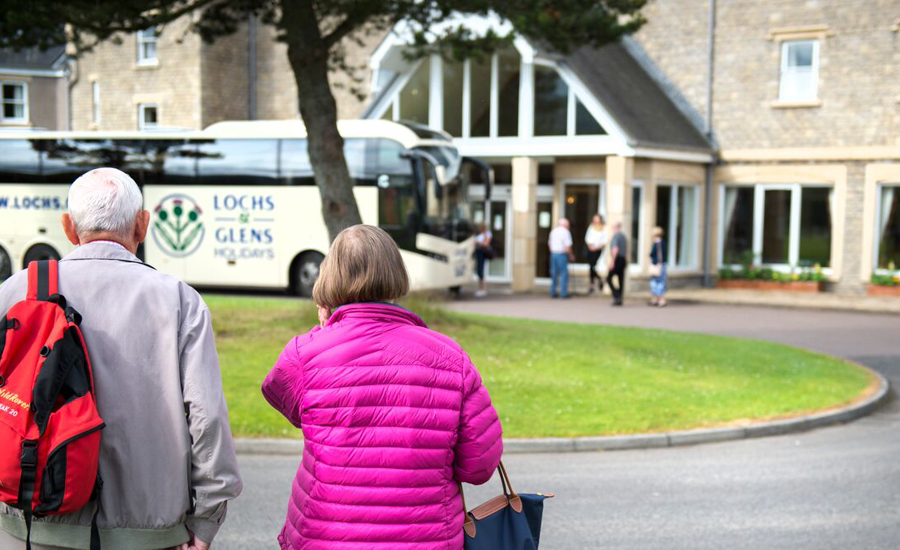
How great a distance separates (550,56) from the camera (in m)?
24.5

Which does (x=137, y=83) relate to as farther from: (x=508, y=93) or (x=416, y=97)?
(x=508, y=93)

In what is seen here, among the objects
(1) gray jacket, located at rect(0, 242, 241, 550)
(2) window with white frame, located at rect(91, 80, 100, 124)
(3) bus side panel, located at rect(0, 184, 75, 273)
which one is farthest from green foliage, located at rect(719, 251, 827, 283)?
(1) gray jacket, located at rect(0, 242, 241, 550)

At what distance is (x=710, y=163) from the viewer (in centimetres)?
2686

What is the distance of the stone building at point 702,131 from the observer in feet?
81.0

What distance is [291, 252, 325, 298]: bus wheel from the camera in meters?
22.9

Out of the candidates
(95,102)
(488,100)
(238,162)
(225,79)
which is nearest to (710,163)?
(488,100)

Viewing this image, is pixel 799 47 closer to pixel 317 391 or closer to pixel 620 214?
pixel 620 214

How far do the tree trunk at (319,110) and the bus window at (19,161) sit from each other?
1397cm

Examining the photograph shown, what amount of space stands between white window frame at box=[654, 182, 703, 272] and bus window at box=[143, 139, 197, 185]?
1126 centimetres

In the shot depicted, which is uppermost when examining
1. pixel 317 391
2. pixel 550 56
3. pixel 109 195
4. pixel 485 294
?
pixel 550 56

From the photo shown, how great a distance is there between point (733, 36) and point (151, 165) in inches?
581

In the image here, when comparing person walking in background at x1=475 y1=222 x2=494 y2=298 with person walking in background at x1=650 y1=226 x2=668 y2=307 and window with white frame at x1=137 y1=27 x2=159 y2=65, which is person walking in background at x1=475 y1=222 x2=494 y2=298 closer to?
person walking in background at x1=650 y1=226 x2=668 y2=307

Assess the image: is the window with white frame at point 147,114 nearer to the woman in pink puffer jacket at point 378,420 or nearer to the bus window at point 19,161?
the bus window at point 19,161

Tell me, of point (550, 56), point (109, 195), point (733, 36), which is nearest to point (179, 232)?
point (550, 56)
